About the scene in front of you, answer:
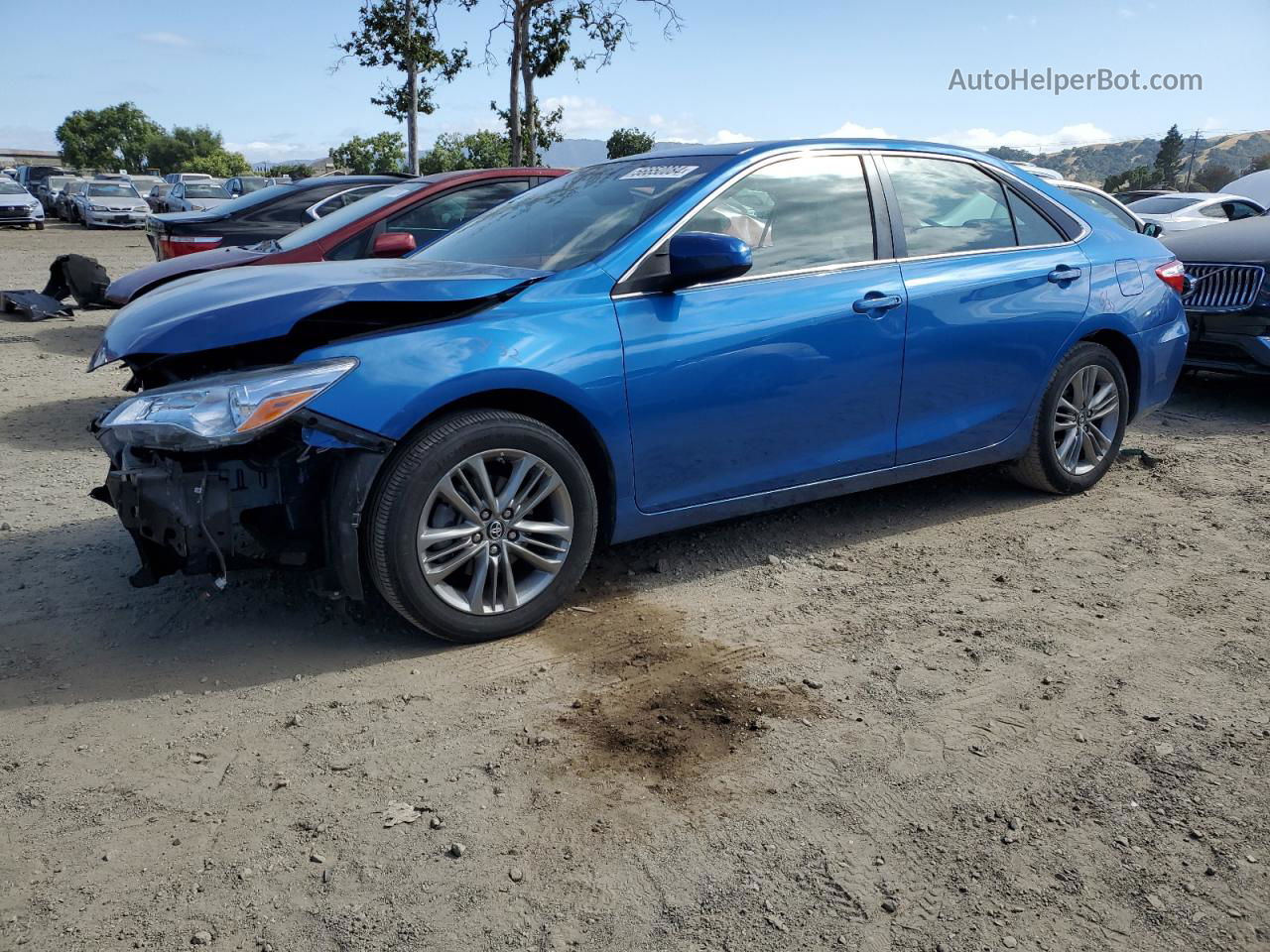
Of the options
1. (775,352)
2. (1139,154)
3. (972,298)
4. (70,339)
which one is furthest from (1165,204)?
(1139,154)

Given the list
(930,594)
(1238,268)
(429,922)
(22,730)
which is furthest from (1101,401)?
(22,730)

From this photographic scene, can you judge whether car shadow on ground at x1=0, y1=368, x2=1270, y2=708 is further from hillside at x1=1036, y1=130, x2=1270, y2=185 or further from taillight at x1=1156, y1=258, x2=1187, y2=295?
hillside at x1=1036, y1=130, x2=1270, y2=185

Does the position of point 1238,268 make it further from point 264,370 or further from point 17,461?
point 17,461

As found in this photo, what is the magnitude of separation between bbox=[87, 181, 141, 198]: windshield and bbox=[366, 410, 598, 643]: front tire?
37839 mm

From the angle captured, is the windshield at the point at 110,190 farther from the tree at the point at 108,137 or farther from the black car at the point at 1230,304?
the tree at the point at 108,137

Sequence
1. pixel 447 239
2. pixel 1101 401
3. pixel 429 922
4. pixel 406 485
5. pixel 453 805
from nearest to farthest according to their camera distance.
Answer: pixel 429 922 → pixel 453 805 → pixel 406 485 → pixel 447 239 → pixel 1101 401

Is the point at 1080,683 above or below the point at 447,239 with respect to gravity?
below

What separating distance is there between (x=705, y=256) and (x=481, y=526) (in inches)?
49.3

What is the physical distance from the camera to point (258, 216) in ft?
33.8

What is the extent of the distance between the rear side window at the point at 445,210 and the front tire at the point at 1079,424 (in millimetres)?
4388

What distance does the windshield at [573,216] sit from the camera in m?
4.33

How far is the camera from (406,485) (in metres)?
3.57

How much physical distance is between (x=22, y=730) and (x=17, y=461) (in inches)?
137

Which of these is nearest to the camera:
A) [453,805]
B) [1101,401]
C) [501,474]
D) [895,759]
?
[453,805]
